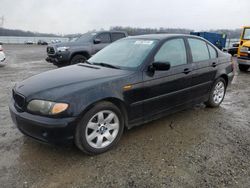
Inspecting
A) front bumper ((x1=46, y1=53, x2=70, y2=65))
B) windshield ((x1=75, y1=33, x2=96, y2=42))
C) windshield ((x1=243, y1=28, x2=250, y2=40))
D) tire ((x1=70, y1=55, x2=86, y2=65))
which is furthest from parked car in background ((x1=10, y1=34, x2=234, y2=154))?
windshield ((x1=243, y1=28, x2=250, y2=40))

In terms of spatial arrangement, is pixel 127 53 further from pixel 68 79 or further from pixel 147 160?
pixel 147 160

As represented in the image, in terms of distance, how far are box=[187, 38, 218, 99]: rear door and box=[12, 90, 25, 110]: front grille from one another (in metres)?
2.91

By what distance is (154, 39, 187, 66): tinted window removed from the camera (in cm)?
369

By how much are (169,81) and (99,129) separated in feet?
4.69

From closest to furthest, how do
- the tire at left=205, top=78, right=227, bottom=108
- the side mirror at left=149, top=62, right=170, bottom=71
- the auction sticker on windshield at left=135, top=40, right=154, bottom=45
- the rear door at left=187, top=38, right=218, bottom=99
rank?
the side mirror at left=149, top=62, right=170, bottom=71 → the auction sticker on windshield at left=135, top=40, right=154, bottom=45 → the rear door at left=187, top=38, right=218, bottom=99 → the tire at left=205, top=78, right=227, bottom=108

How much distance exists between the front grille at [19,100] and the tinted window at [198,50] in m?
3.02

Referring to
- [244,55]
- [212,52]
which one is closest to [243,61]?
[244,55]

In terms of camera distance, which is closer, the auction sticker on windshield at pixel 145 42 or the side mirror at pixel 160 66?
the side mirror at pixel 160 66

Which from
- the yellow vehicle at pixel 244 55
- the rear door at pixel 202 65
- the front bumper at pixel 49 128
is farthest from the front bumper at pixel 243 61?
the front bumper at pixel 49 128

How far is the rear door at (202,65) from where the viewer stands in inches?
168

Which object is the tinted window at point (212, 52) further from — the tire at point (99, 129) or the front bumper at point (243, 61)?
the front bumper at point (243, 61)

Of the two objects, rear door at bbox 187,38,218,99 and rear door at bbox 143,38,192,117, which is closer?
rear door at bbox 143,38,192,117

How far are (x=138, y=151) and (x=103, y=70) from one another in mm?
1309

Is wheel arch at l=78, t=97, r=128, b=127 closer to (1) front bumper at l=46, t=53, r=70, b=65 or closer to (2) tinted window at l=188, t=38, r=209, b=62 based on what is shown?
(2) tinted window at l=188, t=38, r=209, b=62
